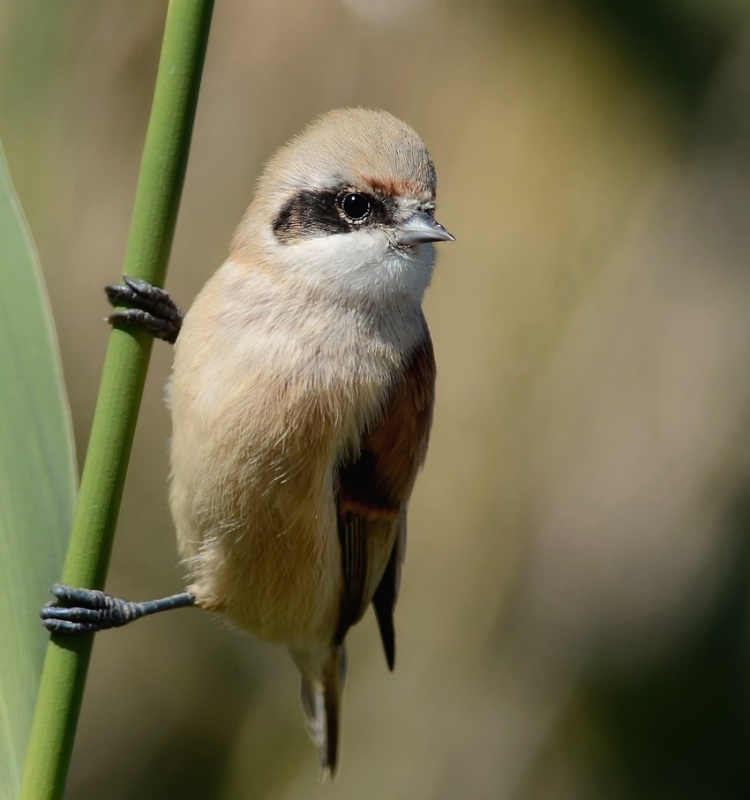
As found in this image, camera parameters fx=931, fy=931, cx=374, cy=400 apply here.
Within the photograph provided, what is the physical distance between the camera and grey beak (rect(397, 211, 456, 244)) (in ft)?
5.38

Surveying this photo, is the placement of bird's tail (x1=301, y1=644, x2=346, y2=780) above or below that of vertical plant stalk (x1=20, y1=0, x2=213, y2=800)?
below

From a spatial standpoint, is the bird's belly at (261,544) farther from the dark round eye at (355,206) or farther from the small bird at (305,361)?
the dark round eye at (355,206)

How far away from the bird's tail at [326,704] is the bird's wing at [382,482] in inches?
11.1

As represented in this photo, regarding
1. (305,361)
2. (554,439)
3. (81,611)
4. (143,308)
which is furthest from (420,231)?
(554,439)

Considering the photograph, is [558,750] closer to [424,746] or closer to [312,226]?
[424,746]

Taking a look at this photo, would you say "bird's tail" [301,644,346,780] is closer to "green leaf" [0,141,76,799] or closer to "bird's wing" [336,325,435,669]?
"bird's wing" [336,325,435,669]

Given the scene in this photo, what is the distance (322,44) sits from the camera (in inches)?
117

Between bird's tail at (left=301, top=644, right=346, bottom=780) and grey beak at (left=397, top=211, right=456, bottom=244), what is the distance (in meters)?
1.15

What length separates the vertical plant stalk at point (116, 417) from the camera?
1.09m

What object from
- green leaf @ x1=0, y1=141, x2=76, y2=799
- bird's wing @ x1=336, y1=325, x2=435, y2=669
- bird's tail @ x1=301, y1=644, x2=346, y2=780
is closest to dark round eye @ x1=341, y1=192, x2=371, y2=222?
bird's wing @ x1=336, y1=325, x2=435, y2=669

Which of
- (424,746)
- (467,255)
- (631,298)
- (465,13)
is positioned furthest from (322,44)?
(424,746)

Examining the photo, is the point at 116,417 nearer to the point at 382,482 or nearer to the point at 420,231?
the point at 420,231

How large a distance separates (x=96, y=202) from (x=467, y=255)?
121 cm

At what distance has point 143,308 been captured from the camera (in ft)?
4.94
